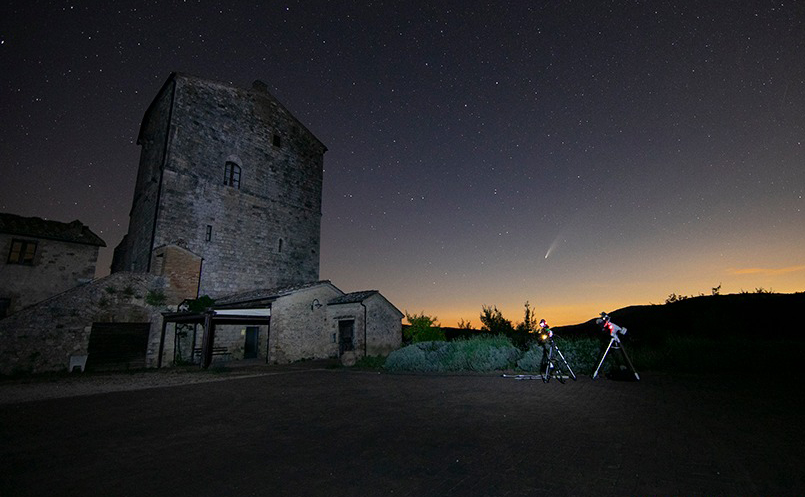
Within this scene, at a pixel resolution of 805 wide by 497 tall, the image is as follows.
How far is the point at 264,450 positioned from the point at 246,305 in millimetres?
13861

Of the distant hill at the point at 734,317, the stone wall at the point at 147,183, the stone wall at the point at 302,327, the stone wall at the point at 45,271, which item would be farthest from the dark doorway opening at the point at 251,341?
the distant hill at the point at 734,317

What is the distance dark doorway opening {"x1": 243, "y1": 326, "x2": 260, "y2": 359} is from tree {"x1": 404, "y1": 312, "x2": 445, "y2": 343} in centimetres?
934

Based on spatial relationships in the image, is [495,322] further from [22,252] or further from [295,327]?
[22,252]

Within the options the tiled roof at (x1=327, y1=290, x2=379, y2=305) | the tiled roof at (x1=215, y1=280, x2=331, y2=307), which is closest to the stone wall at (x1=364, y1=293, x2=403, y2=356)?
the tiled roof at (x1=327, y1=290, x2=379, y2=305)

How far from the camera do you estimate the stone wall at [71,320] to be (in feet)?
43.0

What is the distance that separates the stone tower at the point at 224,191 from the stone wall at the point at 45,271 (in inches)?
89.6

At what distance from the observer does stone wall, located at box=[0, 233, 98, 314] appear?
19000 millimetres

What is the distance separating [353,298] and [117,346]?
10755 mm

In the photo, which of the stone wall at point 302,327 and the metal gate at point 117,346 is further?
the stone wall at point 302,327

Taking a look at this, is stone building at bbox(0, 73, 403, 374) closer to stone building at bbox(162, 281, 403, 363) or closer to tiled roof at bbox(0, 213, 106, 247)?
stone building at bbox(162, 281, 403, 363)

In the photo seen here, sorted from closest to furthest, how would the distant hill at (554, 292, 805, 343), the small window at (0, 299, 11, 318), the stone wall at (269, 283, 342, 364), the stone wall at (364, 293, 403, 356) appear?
the distant hill at (554, 292, 805, 343)
the stone wall at (269, 283, 342, 364)
the small window at (0, 299, 11, 318)
the stone wall at (364, 293, 403, 356)

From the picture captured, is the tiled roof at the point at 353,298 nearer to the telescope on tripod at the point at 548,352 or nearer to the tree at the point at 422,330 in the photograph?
the tree at the point at 422,330

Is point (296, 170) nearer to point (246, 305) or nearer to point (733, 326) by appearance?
point (246, 305)

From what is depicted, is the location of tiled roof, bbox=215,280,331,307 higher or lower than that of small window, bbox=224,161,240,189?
lower
